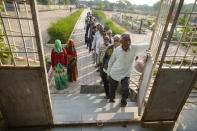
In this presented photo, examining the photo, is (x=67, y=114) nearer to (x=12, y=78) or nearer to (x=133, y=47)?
(x=12, y=78)

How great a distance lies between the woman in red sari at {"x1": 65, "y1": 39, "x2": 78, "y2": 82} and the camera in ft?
14.1

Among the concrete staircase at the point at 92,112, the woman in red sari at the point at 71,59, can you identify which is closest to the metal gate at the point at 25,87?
the concrete staircase at the point at 92,112

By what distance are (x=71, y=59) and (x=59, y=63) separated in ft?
1.79

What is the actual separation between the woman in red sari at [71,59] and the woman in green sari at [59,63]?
0.36 meters

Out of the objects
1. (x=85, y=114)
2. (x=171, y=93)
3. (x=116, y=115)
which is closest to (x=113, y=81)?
(x=116, y=115)

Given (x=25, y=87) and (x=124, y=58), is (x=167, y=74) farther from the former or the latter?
(x=25, y=87)

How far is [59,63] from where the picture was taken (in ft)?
13.2

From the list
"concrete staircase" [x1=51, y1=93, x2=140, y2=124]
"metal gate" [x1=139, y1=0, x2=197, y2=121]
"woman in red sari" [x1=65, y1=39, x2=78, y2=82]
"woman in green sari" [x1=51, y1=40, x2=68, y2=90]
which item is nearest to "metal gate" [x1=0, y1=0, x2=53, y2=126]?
"concrete staircase" [x1=51, y1=93, x2=140, y2=124]

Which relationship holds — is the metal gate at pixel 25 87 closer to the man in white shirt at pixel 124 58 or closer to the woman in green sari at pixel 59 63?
the man in white shirt at pixel 124 58

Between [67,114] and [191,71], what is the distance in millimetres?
2436

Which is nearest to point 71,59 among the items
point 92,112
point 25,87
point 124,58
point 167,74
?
point 92,112

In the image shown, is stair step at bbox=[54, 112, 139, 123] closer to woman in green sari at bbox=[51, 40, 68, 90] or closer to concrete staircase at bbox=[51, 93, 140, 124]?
concrete staircase at bbox=[51, 93, 140, 124]

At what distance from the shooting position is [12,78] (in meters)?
2.01

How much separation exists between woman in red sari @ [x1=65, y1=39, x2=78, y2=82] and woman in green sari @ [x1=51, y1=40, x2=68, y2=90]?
36 centimetres
